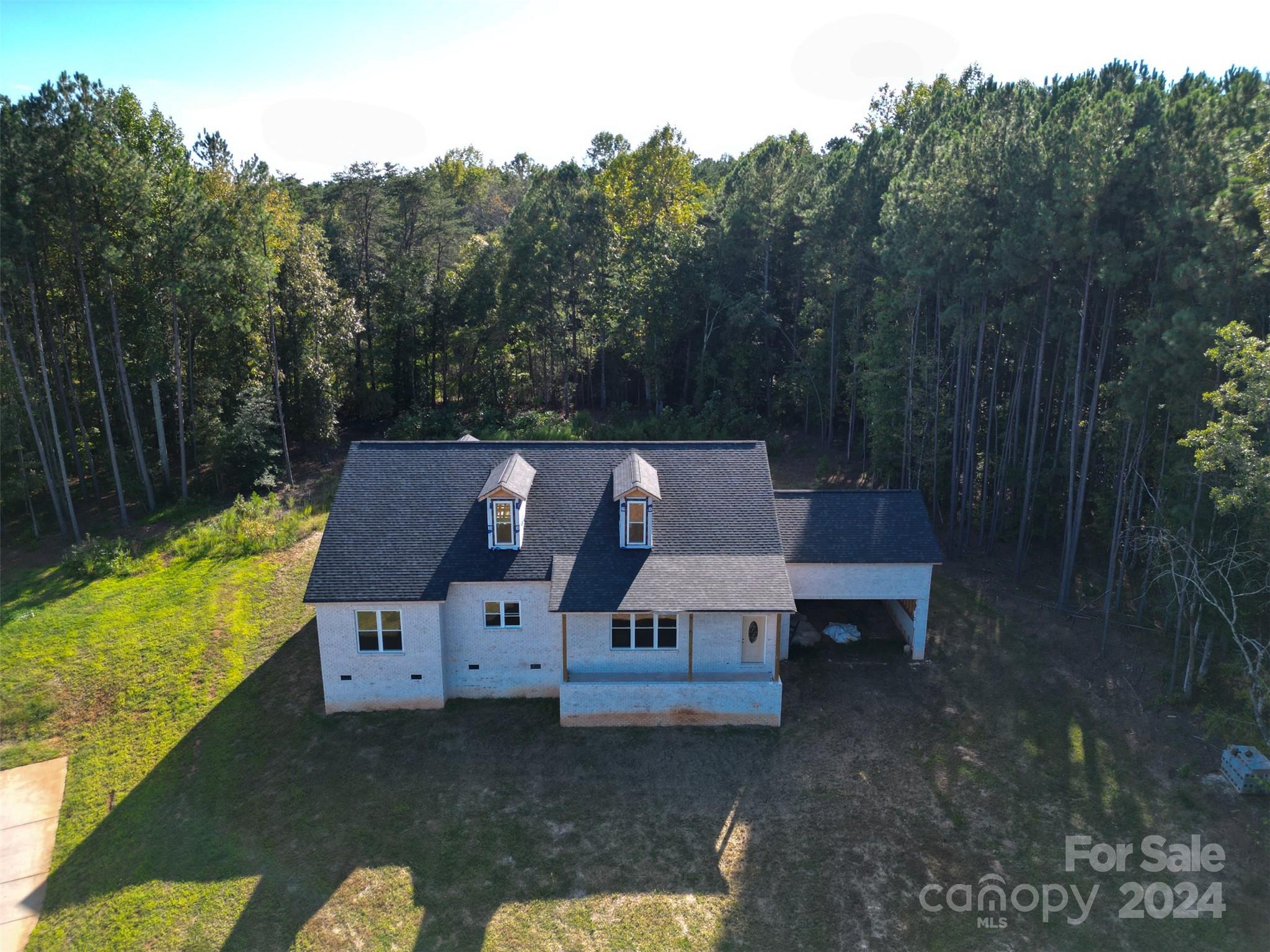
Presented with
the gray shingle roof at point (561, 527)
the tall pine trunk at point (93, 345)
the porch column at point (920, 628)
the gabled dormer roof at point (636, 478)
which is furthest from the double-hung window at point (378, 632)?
the tall pine trunk at point (93, 345)

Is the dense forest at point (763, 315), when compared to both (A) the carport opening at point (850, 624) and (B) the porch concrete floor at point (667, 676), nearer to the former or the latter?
(A) the carport opening at point (850, 624)

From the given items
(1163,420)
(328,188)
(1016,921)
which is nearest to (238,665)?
(1016,921)

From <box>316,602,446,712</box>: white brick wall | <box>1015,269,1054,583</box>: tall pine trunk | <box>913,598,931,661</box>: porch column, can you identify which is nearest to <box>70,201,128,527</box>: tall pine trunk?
<box>316,602,446,712</box>: white brick wall

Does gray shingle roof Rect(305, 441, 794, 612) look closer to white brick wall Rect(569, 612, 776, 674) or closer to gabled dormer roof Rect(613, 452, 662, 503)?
gabled dormer roof Rect(613, 452, 662, 503)

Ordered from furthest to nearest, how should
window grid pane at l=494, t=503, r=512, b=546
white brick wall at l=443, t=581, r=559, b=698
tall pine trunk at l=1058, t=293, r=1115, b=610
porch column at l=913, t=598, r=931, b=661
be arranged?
tall pine trunk at l=1058, t=293, r=1115, b=610 → porch column at l=913, t=598, r=931, b=661 → window grid pane at l=494, t=503, r=512, b=546 → white brick wall at l=443, t=581, r=559, b=698

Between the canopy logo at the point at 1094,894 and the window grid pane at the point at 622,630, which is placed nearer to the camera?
the canopy logo at the point at 1094,894
